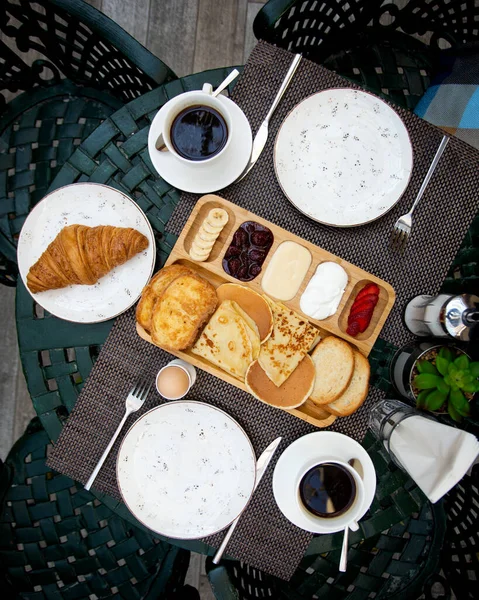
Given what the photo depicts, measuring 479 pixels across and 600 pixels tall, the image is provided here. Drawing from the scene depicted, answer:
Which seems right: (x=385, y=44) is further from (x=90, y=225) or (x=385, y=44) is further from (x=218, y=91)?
(x=90, y=225)

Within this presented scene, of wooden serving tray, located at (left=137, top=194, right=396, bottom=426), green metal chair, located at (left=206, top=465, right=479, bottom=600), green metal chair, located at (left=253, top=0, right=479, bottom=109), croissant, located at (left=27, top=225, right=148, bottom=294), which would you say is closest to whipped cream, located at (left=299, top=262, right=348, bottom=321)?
wooden serving tray, located at (left=137, top=194, right=396, bottom=426)

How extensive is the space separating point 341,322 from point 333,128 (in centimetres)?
55

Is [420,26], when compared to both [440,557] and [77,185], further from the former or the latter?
[440,557]

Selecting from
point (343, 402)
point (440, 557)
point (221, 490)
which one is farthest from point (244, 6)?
point (440, 557)

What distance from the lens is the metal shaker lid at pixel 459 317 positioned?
1.31 meters

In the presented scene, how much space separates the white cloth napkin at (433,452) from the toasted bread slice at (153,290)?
73cm

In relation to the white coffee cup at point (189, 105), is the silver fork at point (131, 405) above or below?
below

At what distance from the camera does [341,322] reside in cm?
138

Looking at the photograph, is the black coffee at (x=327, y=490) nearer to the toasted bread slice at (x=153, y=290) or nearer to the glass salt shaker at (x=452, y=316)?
the glass salt shaker at (x=452, y=316)

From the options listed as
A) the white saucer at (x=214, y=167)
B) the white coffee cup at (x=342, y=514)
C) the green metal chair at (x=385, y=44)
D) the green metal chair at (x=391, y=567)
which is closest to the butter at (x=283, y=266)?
the white saucer at (x=214, y=167)

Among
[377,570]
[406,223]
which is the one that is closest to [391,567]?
[377,570]

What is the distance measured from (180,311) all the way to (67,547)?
3.13ft

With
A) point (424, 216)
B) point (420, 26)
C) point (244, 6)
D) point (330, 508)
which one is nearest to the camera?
point (330, 508)

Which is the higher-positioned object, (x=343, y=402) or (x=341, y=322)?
Result: (x=341, y=322)
